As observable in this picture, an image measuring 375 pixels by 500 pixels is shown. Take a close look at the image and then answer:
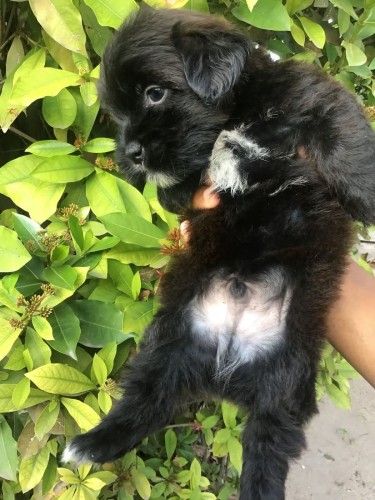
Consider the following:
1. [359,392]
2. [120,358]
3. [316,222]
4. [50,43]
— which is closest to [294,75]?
[316,222]

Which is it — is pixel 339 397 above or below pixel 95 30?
below

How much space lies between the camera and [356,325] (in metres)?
1.91

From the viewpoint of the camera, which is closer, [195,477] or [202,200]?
[202,200]

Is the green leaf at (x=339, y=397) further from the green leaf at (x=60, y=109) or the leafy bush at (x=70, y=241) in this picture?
the green leaf at (x=60, y=109)

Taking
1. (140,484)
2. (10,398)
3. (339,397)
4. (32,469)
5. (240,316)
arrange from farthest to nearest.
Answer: (339,397) < (140,484) < (32,469) < (10,398) < (240,316)

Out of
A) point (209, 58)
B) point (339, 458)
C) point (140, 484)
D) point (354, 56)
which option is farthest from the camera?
point (339, 458)

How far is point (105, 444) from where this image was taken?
1547 mm

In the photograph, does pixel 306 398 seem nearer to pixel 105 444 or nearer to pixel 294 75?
pixel 105 444

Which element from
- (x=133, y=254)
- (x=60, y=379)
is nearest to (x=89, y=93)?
(x=133, y=254)

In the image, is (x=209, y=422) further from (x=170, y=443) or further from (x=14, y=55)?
(x=14, y=55)

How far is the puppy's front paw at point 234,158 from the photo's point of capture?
1620 mm

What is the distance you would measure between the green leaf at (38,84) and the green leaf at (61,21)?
12cm

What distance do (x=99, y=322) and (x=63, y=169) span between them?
0.62 meters

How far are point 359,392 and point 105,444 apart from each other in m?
3.17
